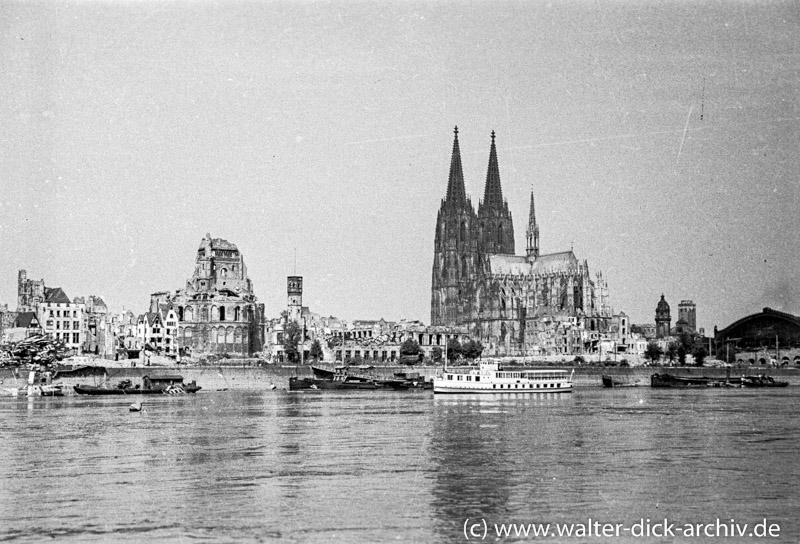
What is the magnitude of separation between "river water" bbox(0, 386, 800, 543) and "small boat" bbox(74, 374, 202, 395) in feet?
126

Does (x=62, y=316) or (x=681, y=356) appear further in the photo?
(x=681, y=356)

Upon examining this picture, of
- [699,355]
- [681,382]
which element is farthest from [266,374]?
[699,355]

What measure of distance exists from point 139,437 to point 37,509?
22.5 meters

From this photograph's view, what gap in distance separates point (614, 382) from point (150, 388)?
63.2 metres

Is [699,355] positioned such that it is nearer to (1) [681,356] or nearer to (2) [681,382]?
(1) [681,356]

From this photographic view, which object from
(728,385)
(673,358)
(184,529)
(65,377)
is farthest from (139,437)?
(673,358)

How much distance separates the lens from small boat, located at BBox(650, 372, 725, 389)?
476 feet

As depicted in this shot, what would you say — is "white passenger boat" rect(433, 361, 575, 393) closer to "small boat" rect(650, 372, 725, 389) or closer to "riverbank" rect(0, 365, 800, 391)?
"riverbank" rect(0, 365, 800, 391)

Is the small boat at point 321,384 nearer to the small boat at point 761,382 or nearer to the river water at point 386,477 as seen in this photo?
the small boat at point 761,382

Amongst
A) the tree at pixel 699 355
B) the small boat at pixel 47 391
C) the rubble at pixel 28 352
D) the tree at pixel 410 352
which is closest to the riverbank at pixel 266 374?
the small boat at pixel 47 391

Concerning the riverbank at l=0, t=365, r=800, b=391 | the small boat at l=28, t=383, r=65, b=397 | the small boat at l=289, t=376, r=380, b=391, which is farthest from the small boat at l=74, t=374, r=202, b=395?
the small boat at l=289, t=376, r=380, b=391

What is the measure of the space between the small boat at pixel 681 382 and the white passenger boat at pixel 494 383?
94.3 feet

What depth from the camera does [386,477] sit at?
41312 mm

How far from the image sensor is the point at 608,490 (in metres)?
38.2
